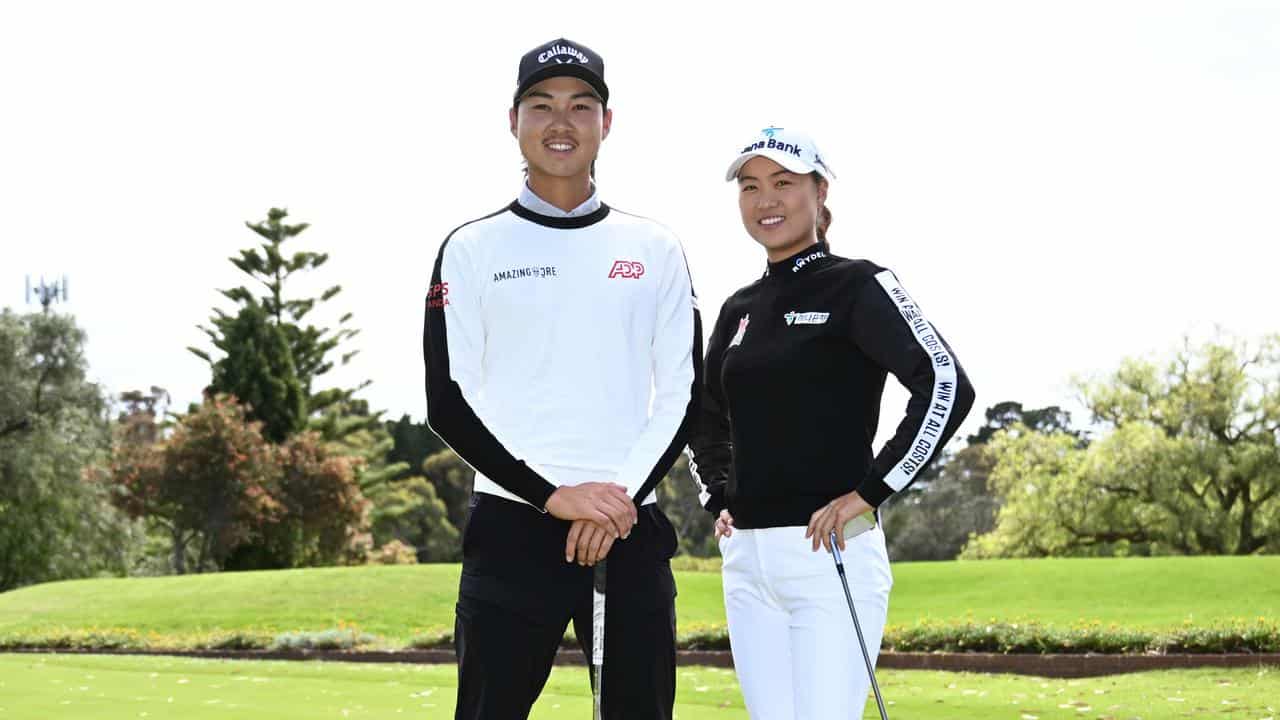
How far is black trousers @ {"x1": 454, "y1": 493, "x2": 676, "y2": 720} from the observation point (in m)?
3.09

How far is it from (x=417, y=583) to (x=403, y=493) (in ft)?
74.8

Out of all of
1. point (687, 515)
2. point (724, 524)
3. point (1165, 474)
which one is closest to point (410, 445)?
point (687, 515)

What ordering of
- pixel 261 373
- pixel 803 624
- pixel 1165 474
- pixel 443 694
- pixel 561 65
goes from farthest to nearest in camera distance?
pixel 261 373 < pixel 1165 474 < pixel 443 694 < pixel 803 624 < pixel 561 65

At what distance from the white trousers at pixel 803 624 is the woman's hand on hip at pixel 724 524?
139 mm

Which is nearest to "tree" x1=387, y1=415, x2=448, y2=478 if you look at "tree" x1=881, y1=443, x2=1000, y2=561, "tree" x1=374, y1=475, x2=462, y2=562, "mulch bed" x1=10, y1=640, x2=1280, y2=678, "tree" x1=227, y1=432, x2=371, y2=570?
"tree" x1=374, y1=475, x2=462, y2=562

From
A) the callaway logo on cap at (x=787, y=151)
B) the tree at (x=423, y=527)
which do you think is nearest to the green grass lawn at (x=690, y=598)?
the callaway logo on cap at (x=787, y=151)

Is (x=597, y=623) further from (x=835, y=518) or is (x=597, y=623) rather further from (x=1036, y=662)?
(x=1036, y=662)

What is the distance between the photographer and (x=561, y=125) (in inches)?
129

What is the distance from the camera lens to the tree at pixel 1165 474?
109 feet

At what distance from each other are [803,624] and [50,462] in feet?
119

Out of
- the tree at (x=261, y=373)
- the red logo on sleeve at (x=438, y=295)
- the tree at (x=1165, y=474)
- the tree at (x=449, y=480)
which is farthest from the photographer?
the tree at (x=449, y=480)

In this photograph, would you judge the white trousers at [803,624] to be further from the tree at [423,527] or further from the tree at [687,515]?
the tree at [687,515]

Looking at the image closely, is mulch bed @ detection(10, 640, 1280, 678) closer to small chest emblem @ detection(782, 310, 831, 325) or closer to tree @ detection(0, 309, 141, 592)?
small chest emblem @ detection(782, 310, 831, 325)

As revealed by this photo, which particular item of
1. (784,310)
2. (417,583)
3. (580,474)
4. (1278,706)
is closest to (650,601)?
(580,474)
